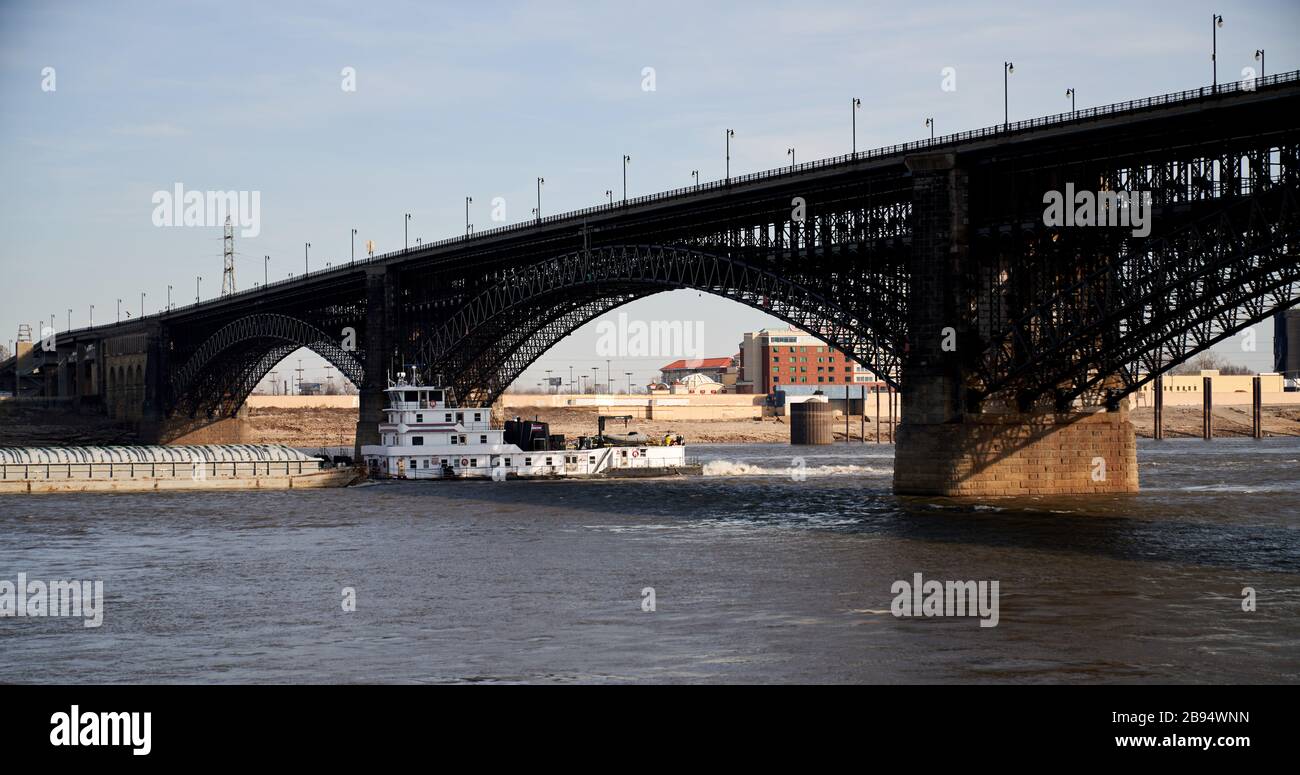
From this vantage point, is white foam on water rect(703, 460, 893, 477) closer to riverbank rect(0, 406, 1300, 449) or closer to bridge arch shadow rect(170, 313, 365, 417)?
bridge arch shadow rect(170, 313, 365, 417)

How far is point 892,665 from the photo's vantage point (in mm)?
27500

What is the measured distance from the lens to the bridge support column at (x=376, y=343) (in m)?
120

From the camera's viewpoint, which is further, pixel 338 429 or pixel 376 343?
pixel 338 429

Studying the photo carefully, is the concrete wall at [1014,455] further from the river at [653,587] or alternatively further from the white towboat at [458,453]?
the white towboat at [458,453]

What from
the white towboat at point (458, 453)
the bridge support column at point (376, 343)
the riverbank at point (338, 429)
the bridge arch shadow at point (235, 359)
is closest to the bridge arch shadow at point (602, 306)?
the bridge support column at point (376, 343)

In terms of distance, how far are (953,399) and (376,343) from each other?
2599 inches

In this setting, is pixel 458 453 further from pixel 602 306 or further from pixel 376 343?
pixel 376 343

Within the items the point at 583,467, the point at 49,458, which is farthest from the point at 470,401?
the point at 49,458

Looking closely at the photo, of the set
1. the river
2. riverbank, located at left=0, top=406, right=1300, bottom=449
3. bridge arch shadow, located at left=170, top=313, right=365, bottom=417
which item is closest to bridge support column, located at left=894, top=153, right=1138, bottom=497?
the river

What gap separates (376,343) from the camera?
395 feet

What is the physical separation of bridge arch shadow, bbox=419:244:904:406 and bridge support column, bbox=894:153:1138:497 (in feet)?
16.2

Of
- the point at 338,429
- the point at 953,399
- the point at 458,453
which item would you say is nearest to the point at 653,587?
the point at 953,399

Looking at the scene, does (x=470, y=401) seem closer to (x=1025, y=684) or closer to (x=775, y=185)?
(x=775, y=185)

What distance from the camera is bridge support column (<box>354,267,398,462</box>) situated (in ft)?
392
